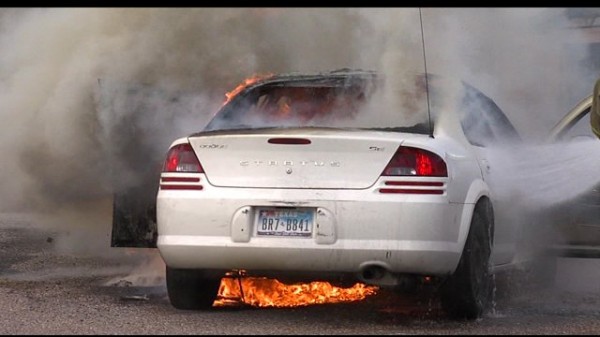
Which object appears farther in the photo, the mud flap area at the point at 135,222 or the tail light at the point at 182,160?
the mud flap area at the point at 135,222

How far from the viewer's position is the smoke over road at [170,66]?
25.4ft

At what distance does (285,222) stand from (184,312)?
40.9 inches

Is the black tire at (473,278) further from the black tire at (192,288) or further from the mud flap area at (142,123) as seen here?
the mud flap area at (142,123)

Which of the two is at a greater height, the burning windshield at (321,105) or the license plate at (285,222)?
the burning windshield at (321,105)

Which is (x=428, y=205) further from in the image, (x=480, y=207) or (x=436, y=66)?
(x=436, y=66)

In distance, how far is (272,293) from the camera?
687cm

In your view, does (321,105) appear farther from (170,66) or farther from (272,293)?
(170,66)

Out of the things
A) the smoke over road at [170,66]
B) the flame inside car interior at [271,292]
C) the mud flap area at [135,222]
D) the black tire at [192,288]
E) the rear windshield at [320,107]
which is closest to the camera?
the black tire at [192,288]

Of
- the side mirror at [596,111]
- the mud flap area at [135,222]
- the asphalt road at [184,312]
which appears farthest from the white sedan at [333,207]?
the mud flap area at [135,222]

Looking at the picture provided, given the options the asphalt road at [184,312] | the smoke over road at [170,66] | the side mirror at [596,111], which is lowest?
the asphalt road at [184,312]

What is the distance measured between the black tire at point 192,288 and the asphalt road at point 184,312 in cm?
8
